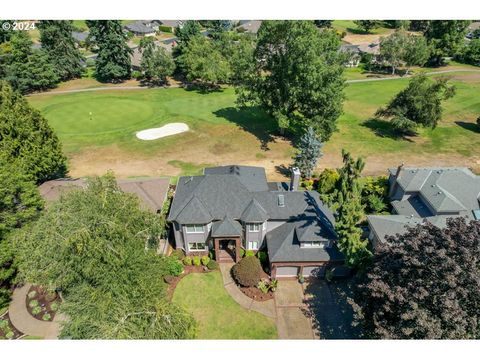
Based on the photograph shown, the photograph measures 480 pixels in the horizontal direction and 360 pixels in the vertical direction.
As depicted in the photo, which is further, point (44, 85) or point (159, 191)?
point (44, 85)

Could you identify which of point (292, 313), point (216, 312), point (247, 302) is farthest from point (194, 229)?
point (292, 313)

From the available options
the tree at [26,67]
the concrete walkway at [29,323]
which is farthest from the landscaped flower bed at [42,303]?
the tree at [26,67]

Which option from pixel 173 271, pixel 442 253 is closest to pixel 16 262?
pixel 173 271

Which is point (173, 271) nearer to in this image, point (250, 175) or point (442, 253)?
point (250, 175)

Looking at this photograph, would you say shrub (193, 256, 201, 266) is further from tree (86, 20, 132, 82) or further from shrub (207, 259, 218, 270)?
tree (86, 20, 132, 82)

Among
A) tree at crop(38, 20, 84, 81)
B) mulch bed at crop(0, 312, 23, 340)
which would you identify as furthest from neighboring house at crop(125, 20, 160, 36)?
mulch bed at crop(0, 312, 23, 340)

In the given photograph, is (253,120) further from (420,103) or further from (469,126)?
(469,126)
